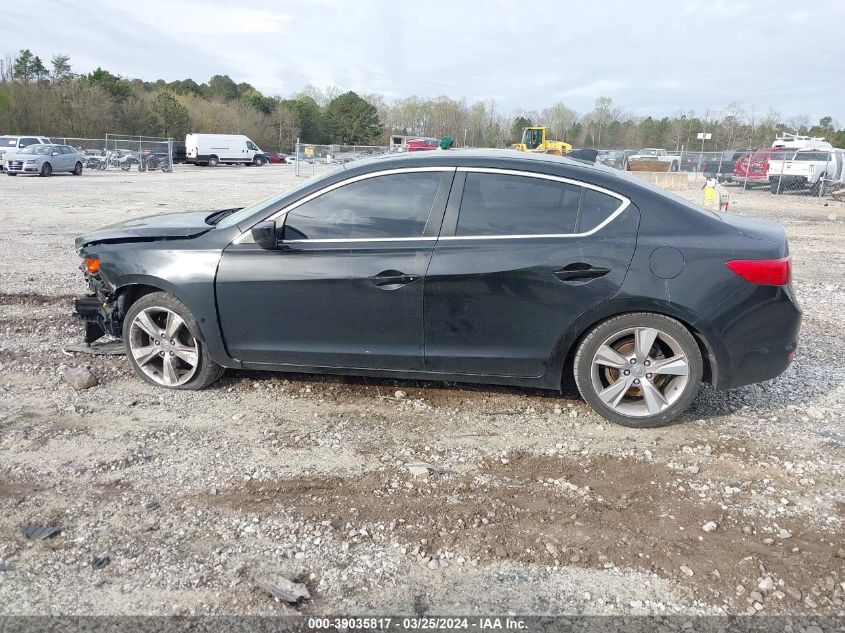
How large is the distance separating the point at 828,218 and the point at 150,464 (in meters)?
19.6

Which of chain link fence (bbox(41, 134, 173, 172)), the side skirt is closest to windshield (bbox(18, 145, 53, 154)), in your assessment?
chain link fence (bbox(41, 134, 173, 172))

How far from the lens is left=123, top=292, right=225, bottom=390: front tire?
4.52 meters

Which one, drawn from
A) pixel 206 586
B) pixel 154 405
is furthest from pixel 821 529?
pixel 154 405

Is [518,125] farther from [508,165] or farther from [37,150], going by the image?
[508,165]

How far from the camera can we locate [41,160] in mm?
28766

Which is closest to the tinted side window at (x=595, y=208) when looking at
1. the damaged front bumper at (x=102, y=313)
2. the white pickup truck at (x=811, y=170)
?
the damaged front bumper at (x=102, y=313)

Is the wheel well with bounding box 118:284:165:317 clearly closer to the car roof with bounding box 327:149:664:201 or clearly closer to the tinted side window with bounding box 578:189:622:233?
the car roof with bounding box 327:149:664:201

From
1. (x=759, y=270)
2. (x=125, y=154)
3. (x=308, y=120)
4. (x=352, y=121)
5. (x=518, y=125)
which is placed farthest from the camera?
(x=518, y=125)

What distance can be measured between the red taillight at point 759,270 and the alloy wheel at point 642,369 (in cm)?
57

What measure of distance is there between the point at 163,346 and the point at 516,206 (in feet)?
8.75

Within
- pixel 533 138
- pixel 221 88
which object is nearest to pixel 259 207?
pixel 533 138

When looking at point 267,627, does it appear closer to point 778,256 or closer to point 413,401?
point 413,401

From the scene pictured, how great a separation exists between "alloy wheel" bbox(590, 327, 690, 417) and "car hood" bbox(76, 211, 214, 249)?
2901 mm

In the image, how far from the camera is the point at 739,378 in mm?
4078
